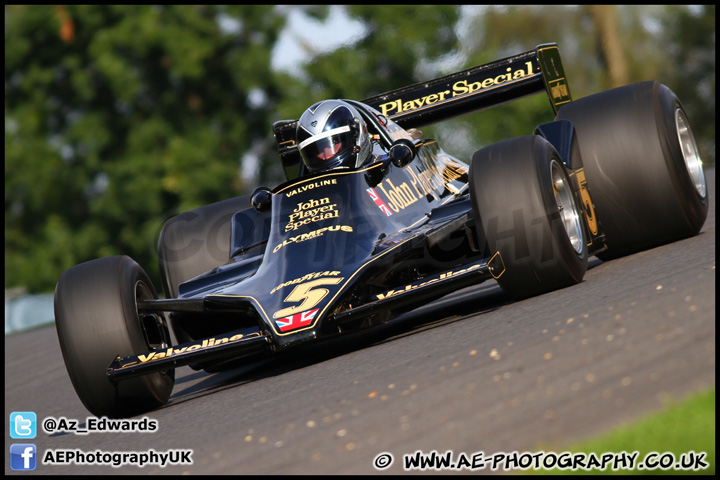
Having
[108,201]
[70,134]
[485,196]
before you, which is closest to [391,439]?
[485,196]

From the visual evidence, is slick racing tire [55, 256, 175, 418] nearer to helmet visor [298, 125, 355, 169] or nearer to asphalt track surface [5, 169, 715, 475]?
asphalt track surface [5, 169, 715, 475]

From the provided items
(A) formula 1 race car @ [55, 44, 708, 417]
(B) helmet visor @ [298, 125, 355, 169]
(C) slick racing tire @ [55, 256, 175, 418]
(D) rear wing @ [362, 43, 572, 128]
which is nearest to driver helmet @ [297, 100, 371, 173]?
(B) helmet visor @ [298, 125, 355, 169]

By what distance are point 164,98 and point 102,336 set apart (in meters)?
25.6

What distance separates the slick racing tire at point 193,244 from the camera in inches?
342

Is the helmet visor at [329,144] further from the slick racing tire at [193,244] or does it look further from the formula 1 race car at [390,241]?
the slick racing tire at [193,244]

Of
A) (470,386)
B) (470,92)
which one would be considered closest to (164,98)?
(470,92)

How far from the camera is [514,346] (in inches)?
193

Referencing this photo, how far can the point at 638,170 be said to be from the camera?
22.9 ft

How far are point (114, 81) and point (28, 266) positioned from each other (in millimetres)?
6101

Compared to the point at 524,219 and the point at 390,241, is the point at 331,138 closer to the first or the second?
the point at 390,241

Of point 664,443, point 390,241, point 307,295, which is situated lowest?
point 664,443

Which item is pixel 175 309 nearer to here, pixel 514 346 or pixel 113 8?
pixel 514 346

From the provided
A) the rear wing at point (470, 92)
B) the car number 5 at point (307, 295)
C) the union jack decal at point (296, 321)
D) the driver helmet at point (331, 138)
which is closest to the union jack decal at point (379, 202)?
the driver helmet at point (331, 138)

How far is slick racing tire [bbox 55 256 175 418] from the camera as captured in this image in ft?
19.6
